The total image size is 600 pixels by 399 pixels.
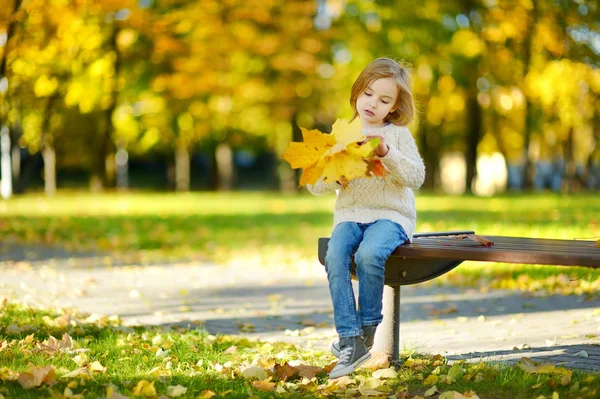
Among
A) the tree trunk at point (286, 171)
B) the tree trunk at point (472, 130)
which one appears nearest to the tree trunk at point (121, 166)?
the tree trunk at point (286, 171)

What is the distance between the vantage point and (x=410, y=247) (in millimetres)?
4062

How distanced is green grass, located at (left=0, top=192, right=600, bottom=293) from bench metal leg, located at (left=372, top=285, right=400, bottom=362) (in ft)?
11.3

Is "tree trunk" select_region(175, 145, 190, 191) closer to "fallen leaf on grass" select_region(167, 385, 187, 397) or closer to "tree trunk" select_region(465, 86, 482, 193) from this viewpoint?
"tree trunk" select_region(465, 86, 482, 193)

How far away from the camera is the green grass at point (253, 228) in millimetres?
8969

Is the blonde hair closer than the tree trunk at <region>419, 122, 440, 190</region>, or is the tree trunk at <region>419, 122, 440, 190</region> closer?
the blonde hair

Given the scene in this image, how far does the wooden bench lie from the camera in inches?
147

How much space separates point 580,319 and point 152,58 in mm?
23724

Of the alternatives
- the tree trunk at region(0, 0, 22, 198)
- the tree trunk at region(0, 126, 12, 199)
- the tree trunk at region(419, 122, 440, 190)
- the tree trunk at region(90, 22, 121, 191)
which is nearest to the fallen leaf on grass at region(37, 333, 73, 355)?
the tree trunk at region(0, 0, 22, 198)

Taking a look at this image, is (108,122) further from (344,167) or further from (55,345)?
(344,167)

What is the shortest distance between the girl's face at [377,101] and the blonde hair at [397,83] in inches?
0.9

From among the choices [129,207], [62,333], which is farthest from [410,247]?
[129,207]

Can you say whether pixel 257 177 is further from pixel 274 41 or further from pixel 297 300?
pixel 297 300

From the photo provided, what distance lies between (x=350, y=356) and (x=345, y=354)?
0.09 ft

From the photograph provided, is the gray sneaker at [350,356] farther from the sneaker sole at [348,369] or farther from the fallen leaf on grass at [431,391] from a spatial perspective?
the fallen leaf on grass at [431,391]
